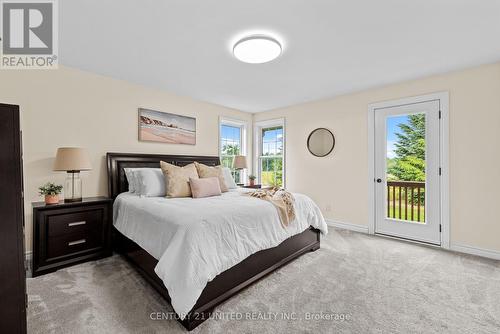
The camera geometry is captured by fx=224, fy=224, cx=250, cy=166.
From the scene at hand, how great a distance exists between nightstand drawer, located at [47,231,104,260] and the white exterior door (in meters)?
4.10

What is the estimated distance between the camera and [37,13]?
1.88 m

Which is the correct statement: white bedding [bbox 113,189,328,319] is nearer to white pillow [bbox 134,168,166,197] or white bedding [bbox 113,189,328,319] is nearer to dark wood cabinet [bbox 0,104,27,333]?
white pillow [bbox 134,168,166,197]

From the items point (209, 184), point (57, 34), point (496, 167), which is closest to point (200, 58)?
point (57, 34)

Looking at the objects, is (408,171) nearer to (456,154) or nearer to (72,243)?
(456,154)

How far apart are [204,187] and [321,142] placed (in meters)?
2.59

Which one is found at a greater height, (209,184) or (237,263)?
(209,184)

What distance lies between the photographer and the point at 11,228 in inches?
48.4

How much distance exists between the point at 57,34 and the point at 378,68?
11.9ft

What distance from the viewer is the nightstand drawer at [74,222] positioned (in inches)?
95.4

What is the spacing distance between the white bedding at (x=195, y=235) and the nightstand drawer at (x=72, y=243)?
15.1 inches

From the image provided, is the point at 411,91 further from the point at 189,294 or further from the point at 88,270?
the point at 88,270

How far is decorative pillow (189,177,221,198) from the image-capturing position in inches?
112

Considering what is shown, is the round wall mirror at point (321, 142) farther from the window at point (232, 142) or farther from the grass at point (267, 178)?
the window at point (232, 142)

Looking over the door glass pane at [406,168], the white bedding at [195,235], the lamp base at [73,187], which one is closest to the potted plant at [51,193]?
the lamp base at [73,187]
